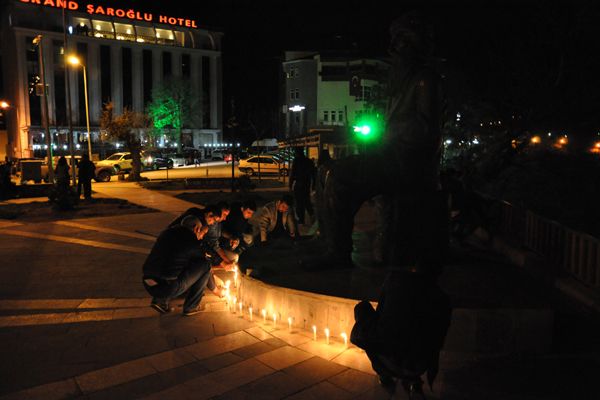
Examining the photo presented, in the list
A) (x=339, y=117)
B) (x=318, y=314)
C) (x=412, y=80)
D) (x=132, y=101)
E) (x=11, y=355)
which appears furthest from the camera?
(x=132, y=101)

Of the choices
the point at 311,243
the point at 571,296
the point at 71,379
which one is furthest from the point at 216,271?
the point at 571,296

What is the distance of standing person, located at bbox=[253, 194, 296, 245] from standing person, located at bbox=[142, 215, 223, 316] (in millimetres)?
2823

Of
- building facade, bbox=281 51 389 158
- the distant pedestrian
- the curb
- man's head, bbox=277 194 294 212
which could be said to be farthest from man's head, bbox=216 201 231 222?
building facade, bbox=281 51 389 158

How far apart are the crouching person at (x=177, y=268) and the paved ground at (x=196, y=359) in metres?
0.23

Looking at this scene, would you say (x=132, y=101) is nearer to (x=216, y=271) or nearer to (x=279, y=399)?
(x=216, y=271)

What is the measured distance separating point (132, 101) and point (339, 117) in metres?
27.6

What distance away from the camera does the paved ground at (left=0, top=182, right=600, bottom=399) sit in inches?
155

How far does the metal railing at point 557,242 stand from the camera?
6.09 meters

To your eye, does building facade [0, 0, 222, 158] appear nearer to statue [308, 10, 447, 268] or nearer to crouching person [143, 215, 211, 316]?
crouching person [143, 215, 211, 316]

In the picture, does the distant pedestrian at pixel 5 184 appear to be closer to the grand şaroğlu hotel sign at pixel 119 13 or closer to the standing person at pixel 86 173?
the standing person at pixel 86 173

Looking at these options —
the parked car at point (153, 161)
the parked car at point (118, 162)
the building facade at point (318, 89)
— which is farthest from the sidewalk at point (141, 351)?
the building facade at point (318, 89)

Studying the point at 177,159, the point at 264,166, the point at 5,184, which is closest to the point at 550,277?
the point at 5,184

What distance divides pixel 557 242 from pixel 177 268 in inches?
203

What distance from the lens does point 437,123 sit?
5.58 meters
